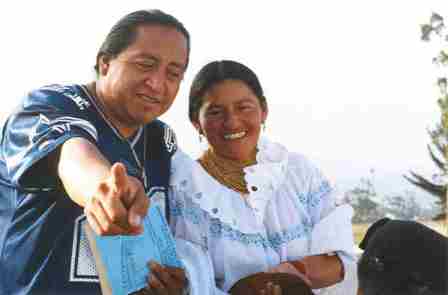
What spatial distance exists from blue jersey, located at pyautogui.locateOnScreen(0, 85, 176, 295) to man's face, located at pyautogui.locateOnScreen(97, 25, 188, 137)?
0.06 m

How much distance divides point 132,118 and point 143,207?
74 centimetres

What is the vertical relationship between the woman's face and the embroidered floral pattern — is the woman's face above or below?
above

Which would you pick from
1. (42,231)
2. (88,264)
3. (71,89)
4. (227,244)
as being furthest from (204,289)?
(71,89)

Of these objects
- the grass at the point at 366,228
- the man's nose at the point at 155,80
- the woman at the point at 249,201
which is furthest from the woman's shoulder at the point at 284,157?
the man's nose at the point at 155,80

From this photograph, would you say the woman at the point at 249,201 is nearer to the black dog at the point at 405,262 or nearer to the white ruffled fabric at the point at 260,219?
the white ruffled fabric at the point at 260,219

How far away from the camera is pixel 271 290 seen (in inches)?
75.2

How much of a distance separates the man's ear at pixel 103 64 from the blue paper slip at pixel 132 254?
1.34 feet

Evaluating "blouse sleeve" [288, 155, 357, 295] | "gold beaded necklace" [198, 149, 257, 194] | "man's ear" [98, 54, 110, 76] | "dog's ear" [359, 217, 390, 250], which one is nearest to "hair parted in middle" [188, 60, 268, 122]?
"gold beaded necklace" [198, 149, 257, 194]

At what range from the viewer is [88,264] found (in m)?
1.71

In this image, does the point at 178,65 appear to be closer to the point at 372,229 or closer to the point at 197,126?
the point at 197,126

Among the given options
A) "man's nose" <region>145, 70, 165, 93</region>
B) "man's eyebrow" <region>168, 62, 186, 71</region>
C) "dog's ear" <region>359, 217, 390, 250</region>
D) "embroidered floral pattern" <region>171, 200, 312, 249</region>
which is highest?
"man's eyebrow" <region>168, 62, 186, 71</region>

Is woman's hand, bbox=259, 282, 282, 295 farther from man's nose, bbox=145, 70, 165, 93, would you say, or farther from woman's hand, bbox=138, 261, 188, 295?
man's nose, bbox=145, 70, 165, 93

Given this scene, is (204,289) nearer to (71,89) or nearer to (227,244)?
(227,244)

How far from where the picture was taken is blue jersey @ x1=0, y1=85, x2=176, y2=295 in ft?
5.10
